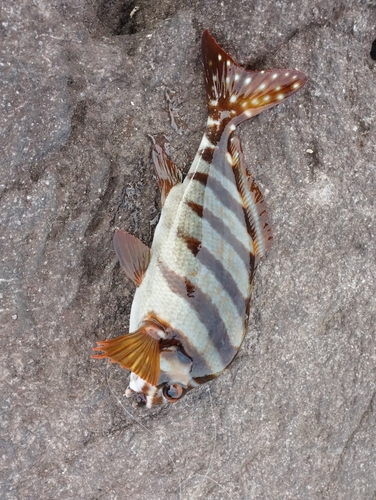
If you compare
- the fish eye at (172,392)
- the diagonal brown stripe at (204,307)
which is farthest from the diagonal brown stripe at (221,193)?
the fish eye at (172,392)

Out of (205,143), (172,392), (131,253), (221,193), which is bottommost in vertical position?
(172,392)

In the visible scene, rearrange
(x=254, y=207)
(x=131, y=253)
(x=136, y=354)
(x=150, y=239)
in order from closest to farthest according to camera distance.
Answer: (x=136, y=354), (x=131, y=253), (x=254, y=207), (x=150, y=239)

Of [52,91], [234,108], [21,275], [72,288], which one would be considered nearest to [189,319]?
[72,288]

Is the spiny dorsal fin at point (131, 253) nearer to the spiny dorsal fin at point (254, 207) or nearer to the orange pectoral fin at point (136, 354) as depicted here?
the orange pectoral fin at point (136, 354)

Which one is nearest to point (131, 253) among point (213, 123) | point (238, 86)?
point (213, 123)

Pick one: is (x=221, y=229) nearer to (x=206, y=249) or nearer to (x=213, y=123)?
(x=206, y=249)

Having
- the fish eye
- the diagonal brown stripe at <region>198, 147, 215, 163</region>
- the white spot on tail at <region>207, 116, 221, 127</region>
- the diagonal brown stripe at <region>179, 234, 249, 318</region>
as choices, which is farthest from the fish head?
the white spot on tail at <region>207, 116, 221, 127</region>

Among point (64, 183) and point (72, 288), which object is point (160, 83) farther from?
point (72, 288)
